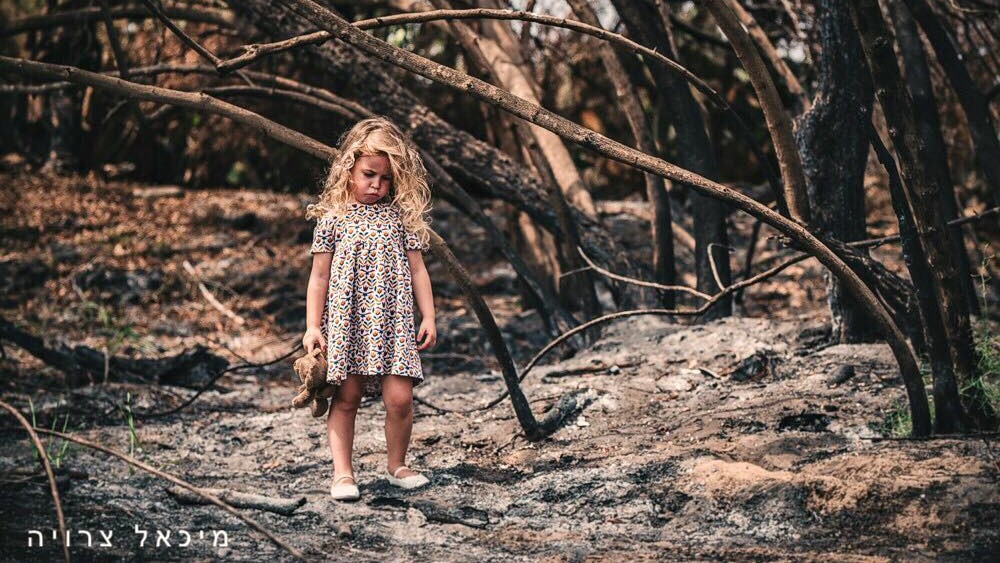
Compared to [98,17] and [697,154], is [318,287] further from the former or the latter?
[98,17]

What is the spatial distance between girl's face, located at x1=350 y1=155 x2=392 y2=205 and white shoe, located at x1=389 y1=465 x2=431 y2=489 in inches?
34.1

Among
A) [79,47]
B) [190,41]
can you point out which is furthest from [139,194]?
[190,41]

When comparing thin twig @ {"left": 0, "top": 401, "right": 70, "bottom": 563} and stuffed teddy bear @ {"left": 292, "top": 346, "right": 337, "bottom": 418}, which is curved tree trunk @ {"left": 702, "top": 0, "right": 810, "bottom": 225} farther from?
thin twig @ {"left": 0, "top": 401, "right": 70, "bottom": 563}

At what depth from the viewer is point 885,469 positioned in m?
2.84

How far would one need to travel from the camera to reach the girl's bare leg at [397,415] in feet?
10.4

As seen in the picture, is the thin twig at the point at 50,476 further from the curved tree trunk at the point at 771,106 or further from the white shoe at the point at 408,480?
the curved tree trunk at the point at 771,106

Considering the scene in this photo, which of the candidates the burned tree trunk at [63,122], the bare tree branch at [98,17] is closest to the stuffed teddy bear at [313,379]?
the bare tree branch at [98,17]

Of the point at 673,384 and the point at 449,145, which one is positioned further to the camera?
the point at 449,145

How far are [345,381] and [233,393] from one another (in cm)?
200

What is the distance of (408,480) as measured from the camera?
126 inches

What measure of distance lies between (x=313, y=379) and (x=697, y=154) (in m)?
2.43

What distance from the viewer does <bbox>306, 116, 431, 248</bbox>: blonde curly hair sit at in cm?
315

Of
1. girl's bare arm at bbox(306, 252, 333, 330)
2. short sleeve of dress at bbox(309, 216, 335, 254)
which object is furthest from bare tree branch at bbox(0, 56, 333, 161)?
girl's bare arm at bbox(306, 252, 333, 330)

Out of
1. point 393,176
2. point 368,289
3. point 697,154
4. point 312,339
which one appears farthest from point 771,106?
point 697,154
